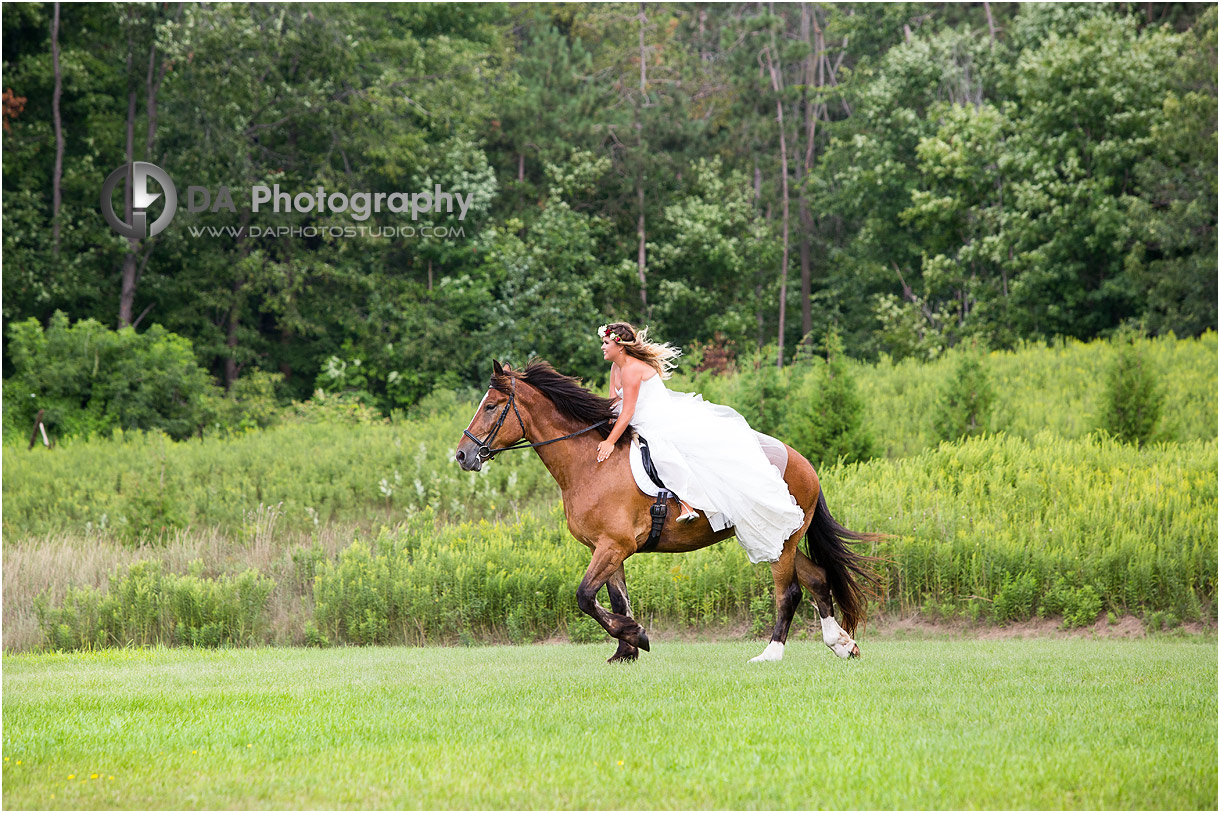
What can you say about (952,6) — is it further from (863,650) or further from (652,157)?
(863,650)

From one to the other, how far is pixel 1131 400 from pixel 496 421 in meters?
12.5

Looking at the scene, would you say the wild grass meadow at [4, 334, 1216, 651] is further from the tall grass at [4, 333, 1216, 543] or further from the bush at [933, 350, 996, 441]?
the bush at [933, 350, 996, 441]

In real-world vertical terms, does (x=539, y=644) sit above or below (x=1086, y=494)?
below

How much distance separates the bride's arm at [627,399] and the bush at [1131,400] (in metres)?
11.3

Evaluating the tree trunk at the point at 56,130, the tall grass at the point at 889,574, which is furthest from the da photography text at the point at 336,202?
the tall grass at the point at 889,574

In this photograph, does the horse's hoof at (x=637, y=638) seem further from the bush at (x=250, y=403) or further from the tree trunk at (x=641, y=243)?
the tree trunk at (x=641, y=243)

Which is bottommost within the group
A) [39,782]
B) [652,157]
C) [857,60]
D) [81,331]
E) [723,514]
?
[39,782]

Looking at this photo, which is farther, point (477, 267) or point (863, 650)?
point (477, 267)

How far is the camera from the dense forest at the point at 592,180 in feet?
102

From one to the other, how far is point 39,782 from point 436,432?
678 inches

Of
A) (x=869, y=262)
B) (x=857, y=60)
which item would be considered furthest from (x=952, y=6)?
(x=869, y=262)

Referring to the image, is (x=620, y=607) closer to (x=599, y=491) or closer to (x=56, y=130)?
(x=599, y=491)

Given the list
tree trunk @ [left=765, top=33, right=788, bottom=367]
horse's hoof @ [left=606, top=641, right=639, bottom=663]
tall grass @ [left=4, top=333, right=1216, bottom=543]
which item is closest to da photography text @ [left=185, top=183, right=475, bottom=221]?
tall grass @ [left=4, top=333, right=1216, bottom=543]

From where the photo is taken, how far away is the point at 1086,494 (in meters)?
13.1
